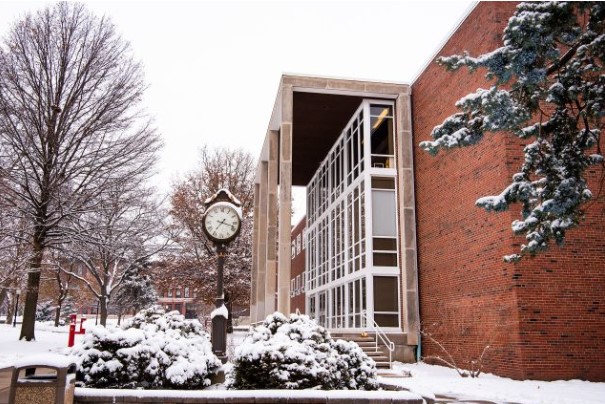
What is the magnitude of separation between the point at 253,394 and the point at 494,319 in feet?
29.8

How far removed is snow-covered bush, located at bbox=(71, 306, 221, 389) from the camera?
750 centimetres

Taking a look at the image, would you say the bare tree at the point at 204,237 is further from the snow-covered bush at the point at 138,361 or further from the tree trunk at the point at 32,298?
the snow-covered bush at the point at 138,361

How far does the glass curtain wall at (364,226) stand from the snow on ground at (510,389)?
18.0 feet

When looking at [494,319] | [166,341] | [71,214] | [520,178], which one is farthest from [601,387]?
[71,214]

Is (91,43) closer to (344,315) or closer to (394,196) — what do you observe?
(394,196)

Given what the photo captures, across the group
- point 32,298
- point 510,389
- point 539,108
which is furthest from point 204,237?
point 539,108

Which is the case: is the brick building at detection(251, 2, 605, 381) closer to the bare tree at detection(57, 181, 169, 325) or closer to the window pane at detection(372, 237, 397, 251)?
the window pane at detection(372, 237, 397, 251)

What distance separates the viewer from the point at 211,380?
346 inches

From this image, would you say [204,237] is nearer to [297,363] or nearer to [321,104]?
[321,104]

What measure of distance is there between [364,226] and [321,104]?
5335 mm

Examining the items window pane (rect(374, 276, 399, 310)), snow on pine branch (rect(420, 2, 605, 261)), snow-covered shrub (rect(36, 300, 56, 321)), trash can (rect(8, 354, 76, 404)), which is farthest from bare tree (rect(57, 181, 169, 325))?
snow-covered shrub (rect(36, 300, 56, 321))

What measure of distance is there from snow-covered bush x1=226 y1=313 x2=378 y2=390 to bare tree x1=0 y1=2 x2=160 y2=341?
42.9 feet

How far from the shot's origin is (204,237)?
106ft

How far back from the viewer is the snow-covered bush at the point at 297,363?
23.3 ft
